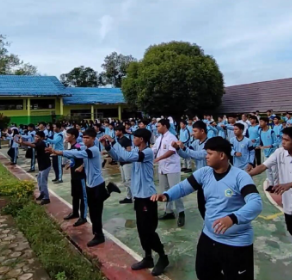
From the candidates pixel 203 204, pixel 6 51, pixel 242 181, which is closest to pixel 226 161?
pixel 242 181

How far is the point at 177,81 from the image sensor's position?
75.3 ft

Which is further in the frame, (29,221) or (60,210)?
(60,210)

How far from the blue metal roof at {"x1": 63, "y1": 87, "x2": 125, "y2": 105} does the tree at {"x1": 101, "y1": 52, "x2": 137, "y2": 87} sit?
36.3ft

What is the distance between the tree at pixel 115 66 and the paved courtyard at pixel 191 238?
37.3m

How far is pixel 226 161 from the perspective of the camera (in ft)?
8.24

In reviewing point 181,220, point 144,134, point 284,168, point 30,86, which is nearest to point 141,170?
point 144,134

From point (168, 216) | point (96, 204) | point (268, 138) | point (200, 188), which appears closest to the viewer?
point (200, 188)

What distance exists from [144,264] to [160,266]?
0.20 meters

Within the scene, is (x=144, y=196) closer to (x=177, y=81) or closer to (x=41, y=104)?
(x=177, y=81)

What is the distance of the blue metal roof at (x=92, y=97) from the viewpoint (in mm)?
29917

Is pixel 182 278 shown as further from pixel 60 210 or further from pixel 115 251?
pixel 60 210

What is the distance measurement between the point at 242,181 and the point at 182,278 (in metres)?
1.70

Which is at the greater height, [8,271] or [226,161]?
[226,161]

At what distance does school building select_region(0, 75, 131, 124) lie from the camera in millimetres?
27734
